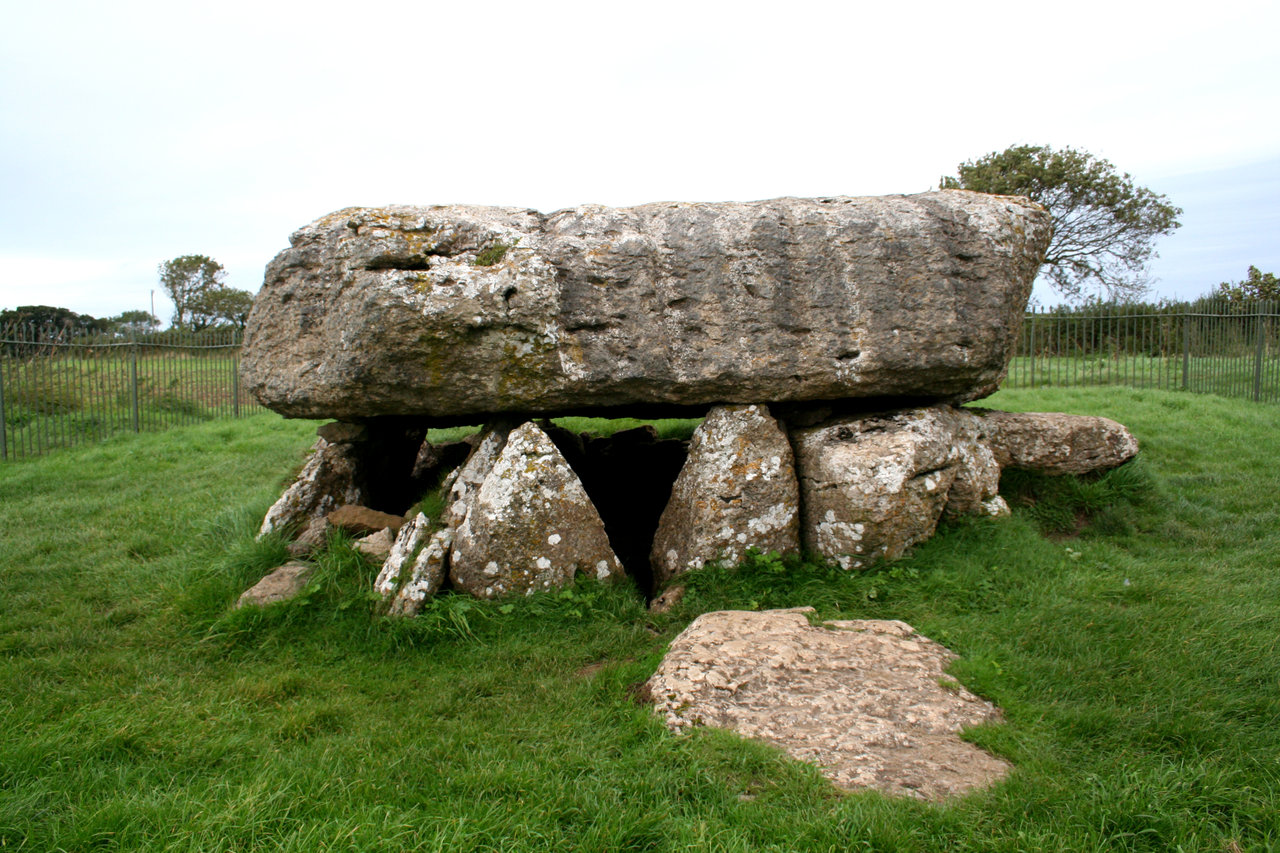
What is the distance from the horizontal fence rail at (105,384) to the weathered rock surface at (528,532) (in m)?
10.8

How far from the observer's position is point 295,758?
3592 mm

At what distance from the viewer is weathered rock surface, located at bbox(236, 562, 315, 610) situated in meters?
5.39

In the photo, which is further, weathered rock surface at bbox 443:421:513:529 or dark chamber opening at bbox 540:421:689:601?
dark chamber opening at bbox 540:421:689:601

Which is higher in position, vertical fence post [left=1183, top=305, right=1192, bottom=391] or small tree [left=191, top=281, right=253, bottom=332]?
small tree [left=191, top=281, right=253, bottom=332]

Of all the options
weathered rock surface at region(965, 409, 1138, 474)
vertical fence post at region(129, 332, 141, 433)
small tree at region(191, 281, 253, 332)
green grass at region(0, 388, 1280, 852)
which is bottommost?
green grass at region(0, 388, 1280, 852)

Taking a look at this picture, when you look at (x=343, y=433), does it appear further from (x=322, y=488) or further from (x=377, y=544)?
(x=377, y=544)

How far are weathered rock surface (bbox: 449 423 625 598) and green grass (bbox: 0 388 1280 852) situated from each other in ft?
0.70

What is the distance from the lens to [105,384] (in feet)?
47.0

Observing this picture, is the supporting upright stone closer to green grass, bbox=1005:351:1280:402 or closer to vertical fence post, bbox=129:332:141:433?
vertical fence post, bbox=129:332:141:433

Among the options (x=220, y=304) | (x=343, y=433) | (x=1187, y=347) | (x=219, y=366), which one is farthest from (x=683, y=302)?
(x=220, y=304)

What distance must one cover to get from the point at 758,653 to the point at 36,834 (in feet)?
10.7

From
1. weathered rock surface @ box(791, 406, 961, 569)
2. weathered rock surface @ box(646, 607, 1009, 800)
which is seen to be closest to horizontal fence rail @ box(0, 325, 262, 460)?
weathered rock surface @ box(791, 406, 961, 569)

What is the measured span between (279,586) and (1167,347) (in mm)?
A: 16386

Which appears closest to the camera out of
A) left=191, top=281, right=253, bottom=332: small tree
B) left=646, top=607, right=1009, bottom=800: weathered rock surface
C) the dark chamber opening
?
left=646, top=607, right=1009, bottom=800: weathered rock surface
